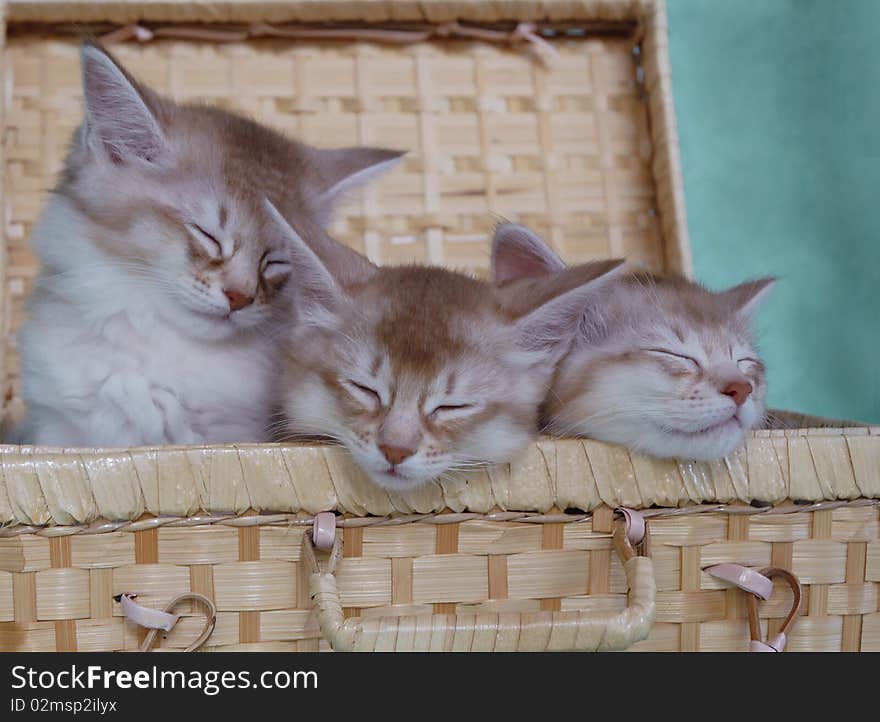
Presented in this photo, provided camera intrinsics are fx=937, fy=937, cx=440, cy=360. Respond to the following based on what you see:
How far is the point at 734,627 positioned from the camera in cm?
124

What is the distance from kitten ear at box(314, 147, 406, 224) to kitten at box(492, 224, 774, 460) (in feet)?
0.87

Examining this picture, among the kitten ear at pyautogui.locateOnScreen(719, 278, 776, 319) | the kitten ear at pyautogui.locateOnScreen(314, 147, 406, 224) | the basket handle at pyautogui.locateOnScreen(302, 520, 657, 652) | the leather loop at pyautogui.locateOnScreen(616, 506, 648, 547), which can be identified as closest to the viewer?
the basket handle at pyautogui.locateOnScreen(302, 520, 657, 652)

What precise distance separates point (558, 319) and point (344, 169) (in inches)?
Answer: 21.4

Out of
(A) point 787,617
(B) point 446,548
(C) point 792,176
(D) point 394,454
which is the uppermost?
(C) point 792,176

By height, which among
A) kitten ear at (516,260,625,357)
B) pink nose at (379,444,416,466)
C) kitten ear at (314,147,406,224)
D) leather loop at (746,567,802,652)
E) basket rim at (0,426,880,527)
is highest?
kitten ear at (314,147,406,224)

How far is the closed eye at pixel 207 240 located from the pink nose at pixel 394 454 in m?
0.44

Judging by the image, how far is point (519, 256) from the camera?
1.57 metres

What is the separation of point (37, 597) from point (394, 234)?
4.18 feet

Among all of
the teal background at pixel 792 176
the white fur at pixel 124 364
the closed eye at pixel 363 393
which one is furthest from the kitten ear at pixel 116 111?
the teal background at pixel 792 176

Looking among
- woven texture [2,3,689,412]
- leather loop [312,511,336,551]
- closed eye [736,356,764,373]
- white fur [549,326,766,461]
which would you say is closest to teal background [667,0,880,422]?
woven texture [2,3,689,412]

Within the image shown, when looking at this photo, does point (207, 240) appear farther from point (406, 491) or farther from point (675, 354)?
point (675, 354)

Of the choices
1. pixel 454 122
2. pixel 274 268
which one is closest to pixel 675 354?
pixel 274 268

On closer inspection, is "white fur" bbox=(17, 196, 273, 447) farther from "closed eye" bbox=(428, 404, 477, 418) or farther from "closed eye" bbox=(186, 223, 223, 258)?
"closed eye" bbox=(428, 404, 477, 418)

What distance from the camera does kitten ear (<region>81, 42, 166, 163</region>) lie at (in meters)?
1.37
